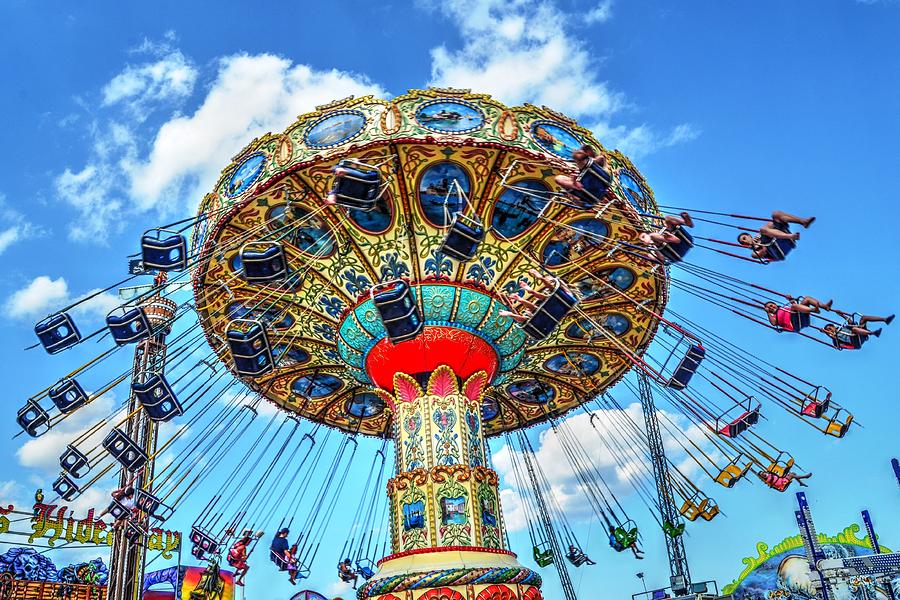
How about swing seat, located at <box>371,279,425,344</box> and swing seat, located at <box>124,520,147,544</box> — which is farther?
swing seat, located at <box>124,520,147,544</box>

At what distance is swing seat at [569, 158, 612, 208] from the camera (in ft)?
33.1

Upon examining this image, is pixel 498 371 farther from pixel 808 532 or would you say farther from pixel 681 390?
pixel 808 532

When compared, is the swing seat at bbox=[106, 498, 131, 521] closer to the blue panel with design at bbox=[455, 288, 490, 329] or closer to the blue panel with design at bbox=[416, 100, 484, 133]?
the blue panel with design at bbox=[455, 288, 490, 329]

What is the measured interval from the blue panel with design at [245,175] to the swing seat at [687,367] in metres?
8.53

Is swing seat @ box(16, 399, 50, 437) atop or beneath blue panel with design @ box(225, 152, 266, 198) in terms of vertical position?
beneath

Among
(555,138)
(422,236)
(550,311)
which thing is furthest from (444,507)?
(555,138)

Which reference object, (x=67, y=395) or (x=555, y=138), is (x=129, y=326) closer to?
(x=67, y=395)

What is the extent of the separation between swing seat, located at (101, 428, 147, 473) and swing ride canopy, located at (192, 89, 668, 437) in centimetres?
292

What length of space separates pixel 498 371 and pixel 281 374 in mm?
5020

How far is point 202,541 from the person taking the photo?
14961 millimetres

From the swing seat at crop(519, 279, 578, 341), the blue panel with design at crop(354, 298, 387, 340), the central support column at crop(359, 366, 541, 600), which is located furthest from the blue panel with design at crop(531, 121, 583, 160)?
the central support column at crop(359, 366, 541, 600)

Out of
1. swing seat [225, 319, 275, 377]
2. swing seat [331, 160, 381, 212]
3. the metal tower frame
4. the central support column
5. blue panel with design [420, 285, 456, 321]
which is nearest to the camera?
swing seat [331, 160, 381, 212]

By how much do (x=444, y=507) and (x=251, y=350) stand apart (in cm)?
405

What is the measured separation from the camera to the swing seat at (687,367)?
13.9m
